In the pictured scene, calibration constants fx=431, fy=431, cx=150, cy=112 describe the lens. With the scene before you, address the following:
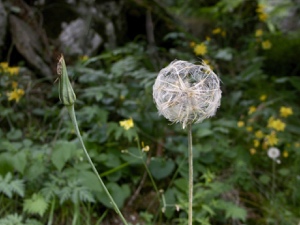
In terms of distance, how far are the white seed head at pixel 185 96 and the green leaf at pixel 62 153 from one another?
0.82 meters

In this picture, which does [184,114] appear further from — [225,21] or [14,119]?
[225,21]

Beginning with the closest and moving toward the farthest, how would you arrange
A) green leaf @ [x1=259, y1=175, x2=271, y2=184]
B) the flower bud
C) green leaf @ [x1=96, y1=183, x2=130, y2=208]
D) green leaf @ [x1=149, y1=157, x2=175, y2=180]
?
the flower bud < green leaf @ [x1=96, y1=183, x2=130, y2=208] < green leaf @ [x1=149, y1=157, x2=175, y2=180] < green leaf @ [x1=259, y1=175, x2=271, y2=184]

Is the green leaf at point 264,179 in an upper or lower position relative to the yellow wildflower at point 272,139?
lower

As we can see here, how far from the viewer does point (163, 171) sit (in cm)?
223

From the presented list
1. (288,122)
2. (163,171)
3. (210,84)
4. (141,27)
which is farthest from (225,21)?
(210,84)

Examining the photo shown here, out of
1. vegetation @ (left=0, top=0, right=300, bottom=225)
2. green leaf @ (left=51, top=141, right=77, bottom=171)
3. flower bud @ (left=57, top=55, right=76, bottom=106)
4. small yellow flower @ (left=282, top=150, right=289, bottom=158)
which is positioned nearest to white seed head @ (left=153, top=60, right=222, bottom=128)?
flower bud @ (left=57, top=55, right=76, bottom=106)

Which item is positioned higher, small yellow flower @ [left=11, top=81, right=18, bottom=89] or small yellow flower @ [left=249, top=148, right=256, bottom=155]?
small yellow flower @ [left=11, top=81, right=18, bottom=89]

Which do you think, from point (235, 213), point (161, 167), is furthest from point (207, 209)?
point (161, 167)

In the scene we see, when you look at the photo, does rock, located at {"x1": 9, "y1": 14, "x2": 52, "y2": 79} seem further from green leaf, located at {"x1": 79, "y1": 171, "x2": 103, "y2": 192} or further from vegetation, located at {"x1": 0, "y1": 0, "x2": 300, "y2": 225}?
green leaf, located at {"x1": 79, "y1": 171, "x2": 103, "y2": 192}

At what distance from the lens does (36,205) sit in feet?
5.91

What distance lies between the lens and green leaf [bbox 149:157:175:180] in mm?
2213

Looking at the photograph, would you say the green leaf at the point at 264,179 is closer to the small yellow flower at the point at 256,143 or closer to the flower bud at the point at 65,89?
the small yellow flower at the point at 256,143

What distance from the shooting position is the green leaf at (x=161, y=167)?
2213mm

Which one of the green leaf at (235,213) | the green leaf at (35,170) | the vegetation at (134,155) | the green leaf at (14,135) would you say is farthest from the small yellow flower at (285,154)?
the green leaf at (14,135)
